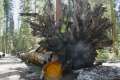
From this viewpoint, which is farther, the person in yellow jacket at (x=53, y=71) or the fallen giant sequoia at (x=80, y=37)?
the fallen giant sequoia at (x=80, y=37)

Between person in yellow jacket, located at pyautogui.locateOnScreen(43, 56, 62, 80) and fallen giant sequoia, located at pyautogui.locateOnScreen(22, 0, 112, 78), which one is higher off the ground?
fallen giant sequoia, located at pyautogui.locateOnScreen(22, 0, 112, 78)

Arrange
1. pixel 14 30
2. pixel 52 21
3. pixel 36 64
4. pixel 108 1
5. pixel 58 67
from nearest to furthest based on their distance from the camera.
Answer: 1. pixel 58 67
2. pixel 52 21
3. pixel 36 64
4. pixel 108 1
5. pixel 14 30

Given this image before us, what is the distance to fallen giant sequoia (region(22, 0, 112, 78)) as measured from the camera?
7230 millimetres

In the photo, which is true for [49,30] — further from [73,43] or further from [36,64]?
[36,64]

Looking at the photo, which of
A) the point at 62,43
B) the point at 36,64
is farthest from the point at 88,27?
the point at 36,64

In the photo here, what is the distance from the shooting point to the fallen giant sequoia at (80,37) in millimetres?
7230

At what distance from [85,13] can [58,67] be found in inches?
63.5

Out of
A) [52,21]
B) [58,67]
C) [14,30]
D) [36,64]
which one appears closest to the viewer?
[58,67]

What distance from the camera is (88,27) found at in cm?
733

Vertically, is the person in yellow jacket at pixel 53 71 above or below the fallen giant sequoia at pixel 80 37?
below

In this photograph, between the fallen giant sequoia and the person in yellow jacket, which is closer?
the person in yellow jacket

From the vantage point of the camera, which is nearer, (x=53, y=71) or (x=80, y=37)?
(x=53, y=71)

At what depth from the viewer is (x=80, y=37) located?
24.2 ft

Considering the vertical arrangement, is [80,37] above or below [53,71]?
above
